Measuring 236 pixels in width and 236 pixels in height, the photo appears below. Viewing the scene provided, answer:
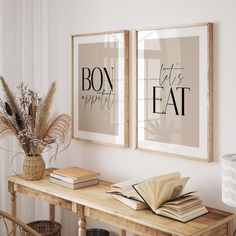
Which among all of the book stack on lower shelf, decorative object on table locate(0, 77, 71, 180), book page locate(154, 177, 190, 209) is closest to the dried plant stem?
decorative object on table locate(0, 77, 71, 180)

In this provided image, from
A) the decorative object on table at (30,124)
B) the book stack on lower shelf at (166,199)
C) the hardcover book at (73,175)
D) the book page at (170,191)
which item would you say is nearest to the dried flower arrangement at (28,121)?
the decorative object on table at (30,124)

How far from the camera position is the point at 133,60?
10.0 ft

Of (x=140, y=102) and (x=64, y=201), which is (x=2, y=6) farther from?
(x=64, y=201)

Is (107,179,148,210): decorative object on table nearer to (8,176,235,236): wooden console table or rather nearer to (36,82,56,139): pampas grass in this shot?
(8,176,235,236): wooden console table

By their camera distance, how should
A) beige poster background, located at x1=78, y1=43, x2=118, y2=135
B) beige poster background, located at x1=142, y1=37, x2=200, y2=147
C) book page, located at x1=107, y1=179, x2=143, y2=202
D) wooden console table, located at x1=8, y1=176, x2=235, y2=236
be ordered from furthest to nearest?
beige poster background, located at x1=78, y1=43, x2=118, y2=135
beige poster background, located at x1=142, y1=37, x2=200, y2=147
book page, located at x1=107, y1=179, x2=143, y2=202
wooden console table, located at x1=8, y1=176, x2=235, y2=236

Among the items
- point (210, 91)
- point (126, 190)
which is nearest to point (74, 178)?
point (126, 190)

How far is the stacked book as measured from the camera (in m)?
2.97

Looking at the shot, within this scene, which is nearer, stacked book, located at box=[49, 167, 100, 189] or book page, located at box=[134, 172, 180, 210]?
book page, located at box=[134, 172, 180, 210]

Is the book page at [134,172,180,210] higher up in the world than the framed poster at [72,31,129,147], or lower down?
lower down

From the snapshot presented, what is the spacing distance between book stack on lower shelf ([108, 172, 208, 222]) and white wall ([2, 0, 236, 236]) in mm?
245

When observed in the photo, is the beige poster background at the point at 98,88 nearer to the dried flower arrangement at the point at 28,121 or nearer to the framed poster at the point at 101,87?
the framed poster at the point at 101,87

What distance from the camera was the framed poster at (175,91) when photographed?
266 centimetres

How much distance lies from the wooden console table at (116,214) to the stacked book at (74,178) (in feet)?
0.12

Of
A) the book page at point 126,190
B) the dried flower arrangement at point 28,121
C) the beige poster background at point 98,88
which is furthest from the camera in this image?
the beige poster background at point 98,88
